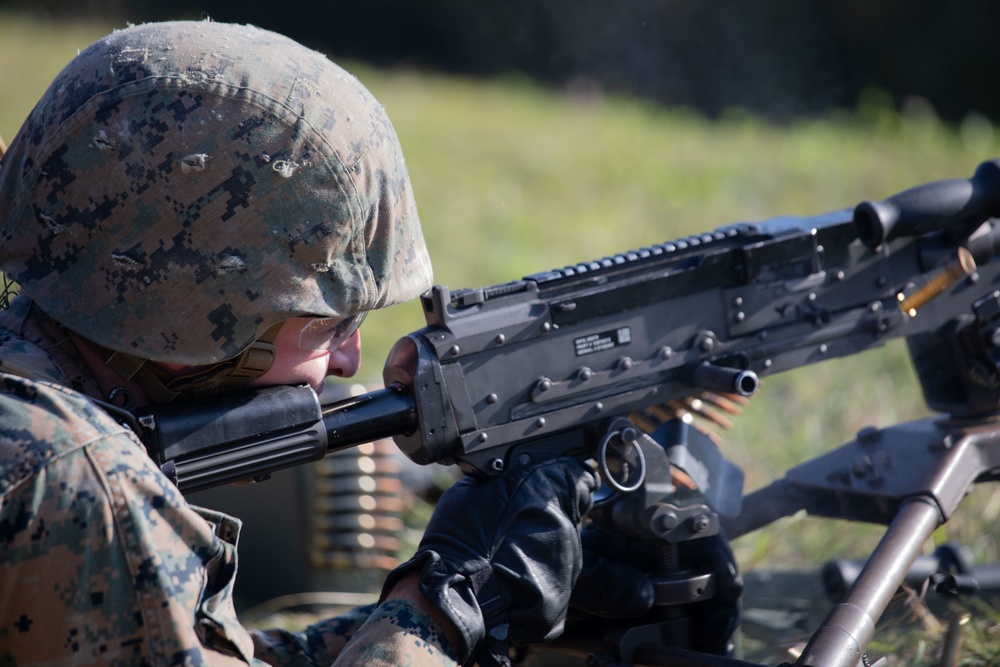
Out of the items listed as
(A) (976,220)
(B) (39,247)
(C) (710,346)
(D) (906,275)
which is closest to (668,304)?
(C) (710,346)

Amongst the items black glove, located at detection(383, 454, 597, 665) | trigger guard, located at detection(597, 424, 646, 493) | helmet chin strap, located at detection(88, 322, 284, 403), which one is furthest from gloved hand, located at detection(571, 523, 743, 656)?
helmet chin strap, located at detection(88, 322, 284, 403)

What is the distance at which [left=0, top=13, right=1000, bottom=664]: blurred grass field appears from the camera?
528cm

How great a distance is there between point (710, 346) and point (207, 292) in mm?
1403

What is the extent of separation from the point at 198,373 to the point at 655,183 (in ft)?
26.1

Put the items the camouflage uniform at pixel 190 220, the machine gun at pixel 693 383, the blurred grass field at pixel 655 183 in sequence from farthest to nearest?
the blurred grass field at pixel 655 183, the machine gun at pixel 693 383, the camouflage uniform at pixel 190 220

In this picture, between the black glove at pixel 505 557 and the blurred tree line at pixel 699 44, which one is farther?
the blurred tree line at pixel 699 44

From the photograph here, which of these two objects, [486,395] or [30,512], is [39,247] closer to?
[30,512]

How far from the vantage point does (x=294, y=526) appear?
4141 mm

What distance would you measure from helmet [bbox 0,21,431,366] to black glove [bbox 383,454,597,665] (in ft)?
2.05

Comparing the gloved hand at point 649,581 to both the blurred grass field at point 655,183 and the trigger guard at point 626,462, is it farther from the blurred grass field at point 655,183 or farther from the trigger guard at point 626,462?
the blurred grass field at point 655,183

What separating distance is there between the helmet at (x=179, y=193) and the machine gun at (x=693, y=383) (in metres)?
0.24

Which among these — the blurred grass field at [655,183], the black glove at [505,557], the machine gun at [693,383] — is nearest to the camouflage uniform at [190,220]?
the black glove at [505,557]

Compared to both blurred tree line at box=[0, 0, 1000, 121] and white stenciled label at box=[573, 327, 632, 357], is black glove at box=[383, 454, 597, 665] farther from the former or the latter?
blurred tree line at box=[0, 0, 1000, 121]

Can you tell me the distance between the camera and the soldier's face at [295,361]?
2.25m
